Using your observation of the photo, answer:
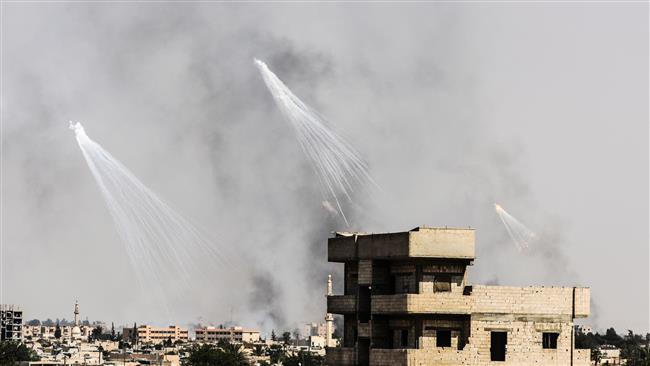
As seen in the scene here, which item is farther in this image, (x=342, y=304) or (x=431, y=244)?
(x=342, y=304)

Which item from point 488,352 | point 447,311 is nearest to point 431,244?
point 447,311

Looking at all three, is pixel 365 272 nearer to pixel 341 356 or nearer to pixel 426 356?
pixel 341 356

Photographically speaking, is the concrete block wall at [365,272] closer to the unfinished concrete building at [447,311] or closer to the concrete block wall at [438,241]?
the unfinished concrete building at [447,311]

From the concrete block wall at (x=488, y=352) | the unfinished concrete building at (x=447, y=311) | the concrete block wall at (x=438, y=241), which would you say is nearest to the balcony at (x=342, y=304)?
the unfinished concrete building at (x=447, y=311)

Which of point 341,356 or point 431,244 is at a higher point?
point 431,244

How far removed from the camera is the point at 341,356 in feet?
260

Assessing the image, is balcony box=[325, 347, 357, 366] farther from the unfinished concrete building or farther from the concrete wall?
the concrete wall

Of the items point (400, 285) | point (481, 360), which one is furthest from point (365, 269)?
point (481, 360)

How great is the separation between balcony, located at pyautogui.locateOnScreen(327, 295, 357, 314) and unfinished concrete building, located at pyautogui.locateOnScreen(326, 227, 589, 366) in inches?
22.5

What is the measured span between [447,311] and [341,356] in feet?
25.6

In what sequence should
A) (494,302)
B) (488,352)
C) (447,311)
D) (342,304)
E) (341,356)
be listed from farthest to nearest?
(342,304) → (341,356) → (488,352) → (494,302) → (447,311)

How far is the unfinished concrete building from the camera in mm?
74250

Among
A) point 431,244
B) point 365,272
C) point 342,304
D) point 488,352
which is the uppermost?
point 431,244

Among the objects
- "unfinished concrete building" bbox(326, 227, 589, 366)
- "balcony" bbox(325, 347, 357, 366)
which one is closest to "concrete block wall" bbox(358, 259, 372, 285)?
"unfinished concrete building" bbox(326, 227, 589, 366)
